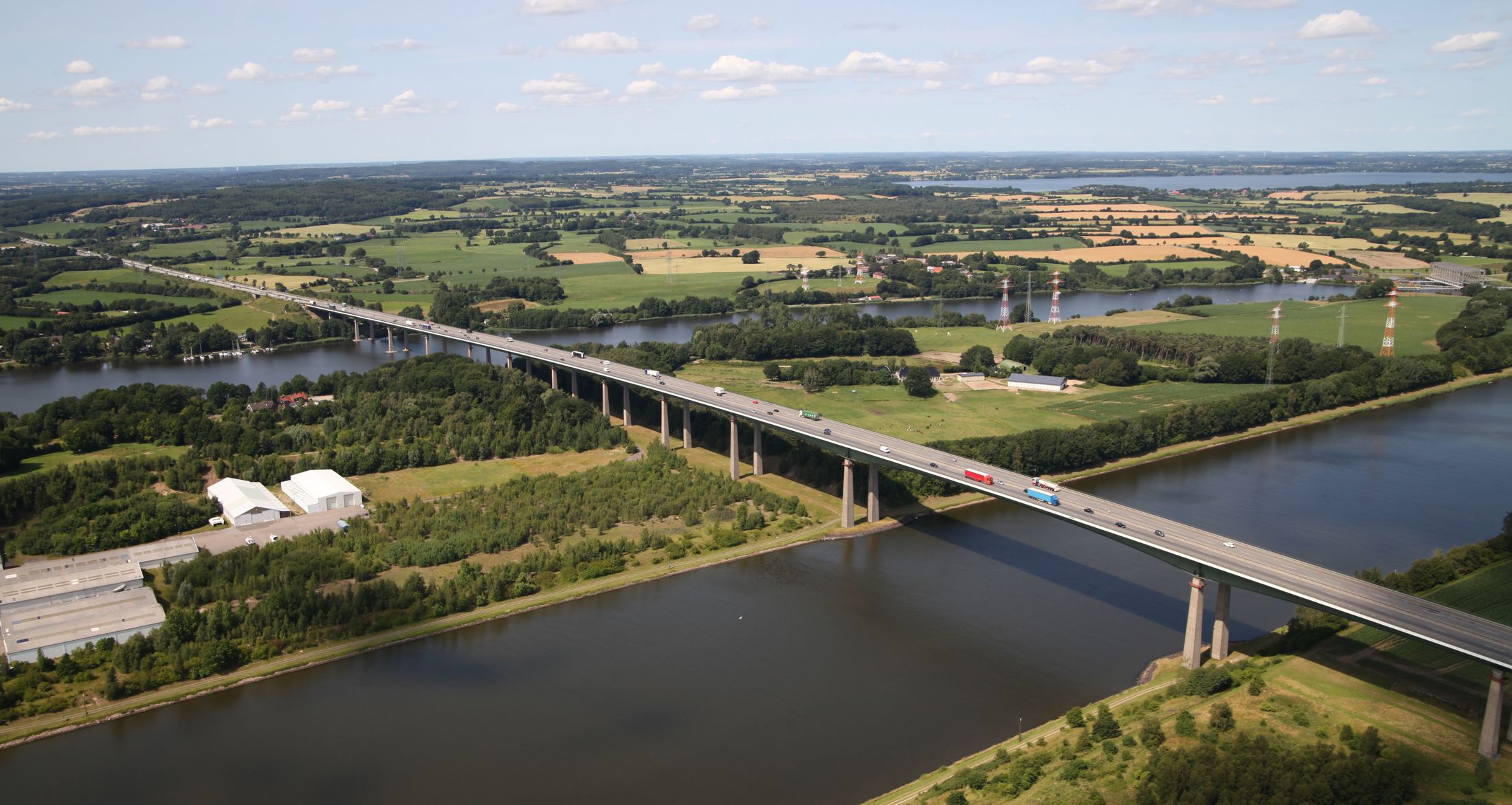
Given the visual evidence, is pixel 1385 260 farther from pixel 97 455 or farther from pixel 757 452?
pixel 97 455

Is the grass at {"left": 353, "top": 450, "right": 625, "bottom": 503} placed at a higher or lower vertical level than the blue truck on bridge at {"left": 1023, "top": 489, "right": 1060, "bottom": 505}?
lower

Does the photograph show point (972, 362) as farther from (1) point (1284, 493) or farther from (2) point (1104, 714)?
(2) point (1104, 714)

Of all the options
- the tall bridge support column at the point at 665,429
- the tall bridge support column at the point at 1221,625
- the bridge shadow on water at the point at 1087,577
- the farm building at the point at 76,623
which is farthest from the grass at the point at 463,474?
the tall bridge support column at the point at 1221,625

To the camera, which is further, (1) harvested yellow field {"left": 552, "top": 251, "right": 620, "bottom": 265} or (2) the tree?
(1) harvested yellow field {"left": 552, "top": 251, "right": 620, "bottom": 265}

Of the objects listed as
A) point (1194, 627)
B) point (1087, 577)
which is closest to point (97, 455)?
point (1087, 577)

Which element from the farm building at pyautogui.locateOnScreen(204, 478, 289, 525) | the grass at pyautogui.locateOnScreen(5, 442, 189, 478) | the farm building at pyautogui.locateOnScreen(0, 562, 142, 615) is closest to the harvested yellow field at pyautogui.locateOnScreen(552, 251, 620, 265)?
the grass at pyautogui.locateOnScreen(5, 442, 189, 478)

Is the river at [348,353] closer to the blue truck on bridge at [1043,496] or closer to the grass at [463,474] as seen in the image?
the grass at [463,474]

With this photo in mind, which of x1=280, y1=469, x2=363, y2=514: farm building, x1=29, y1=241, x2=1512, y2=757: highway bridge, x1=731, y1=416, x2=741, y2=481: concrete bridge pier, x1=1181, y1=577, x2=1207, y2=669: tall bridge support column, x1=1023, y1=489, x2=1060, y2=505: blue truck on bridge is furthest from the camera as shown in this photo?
x1=731, y1=416, x2=741, y2=481: concrete bridge pier

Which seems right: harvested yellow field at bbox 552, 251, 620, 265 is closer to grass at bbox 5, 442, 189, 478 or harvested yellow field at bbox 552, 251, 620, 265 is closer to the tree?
grass at bbox 5, 442, 189, 478
